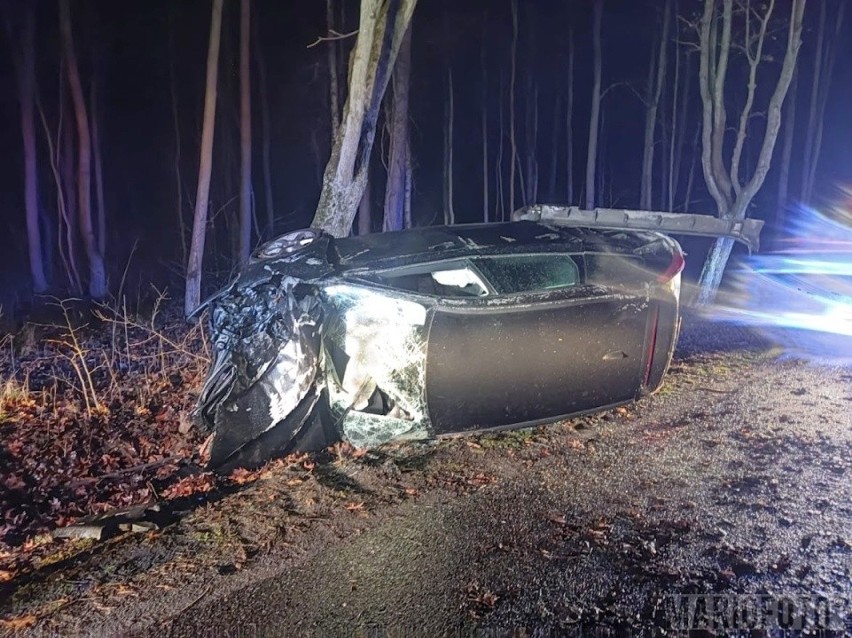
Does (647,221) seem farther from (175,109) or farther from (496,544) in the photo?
(175,109)

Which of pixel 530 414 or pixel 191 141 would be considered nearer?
pixel 530 414

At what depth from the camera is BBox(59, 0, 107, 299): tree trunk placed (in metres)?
12.7

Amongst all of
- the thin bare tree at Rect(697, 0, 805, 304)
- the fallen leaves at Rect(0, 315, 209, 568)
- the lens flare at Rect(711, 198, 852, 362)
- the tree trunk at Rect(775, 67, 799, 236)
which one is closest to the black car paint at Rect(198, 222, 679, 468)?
the fallen leaves at Rect(0, 315, 209, 568)

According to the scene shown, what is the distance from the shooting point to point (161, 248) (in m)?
21.2

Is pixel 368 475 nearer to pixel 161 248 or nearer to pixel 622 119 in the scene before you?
pixel 161 248

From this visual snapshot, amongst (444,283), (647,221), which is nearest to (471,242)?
(444,283)

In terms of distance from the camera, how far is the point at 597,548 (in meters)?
3.05

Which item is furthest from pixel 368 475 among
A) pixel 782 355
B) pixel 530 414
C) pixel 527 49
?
pixel 527 49

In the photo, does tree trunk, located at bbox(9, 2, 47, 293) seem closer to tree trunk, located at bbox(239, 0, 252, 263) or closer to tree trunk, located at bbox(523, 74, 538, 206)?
tree trunk, located at bbox(239, 0, 252, 263)

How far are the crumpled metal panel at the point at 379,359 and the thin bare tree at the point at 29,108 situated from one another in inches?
485

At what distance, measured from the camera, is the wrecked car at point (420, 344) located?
3.90 meters

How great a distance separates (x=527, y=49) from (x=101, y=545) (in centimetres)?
2533

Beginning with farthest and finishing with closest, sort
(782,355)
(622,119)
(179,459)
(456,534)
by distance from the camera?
(622,119) → (782,355) → (179,459) → (456,534)

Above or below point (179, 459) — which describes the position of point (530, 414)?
above
